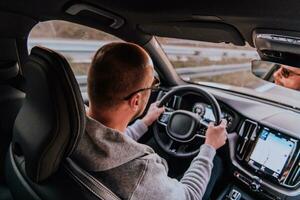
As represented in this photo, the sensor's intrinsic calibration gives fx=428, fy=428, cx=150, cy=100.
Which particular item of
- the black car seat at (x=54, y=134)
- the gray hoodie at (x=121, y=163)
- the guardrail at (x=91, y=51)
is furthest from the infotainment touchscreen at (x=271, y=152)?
the guardrail at (x=91, y=51)

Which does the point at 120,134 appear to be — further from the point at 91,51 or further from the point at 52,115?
the point at 91,51

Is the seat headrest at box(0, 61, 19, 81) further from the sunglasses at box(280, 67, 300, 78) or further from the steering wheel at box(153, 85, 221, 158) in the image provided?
the sunglasses at box(280, 67, 300, 78)

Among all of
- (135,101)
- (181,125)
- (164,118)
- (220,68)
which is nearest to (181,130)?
(181,125)

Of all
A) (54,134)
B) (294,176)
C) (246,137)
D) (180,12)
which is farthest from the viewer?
(246,137)

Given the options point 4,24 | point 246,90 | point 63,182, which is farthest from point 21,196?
point 246,90

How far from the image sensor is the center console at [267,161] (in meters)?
2.23

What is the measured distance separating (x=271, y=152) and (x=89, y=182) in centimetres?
123

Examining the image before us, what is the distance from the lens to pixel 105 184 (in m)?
1.51

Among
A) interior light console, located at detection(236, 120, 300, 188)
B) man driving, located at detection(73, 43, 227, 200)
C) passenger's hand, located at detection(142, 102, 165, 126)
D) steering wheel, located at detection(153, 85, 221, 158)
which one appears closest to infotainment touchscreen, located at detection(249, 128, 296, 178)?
interior light console, located at detection(236, 120, 300, 188)

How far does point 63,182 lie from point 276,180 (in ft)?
4.17

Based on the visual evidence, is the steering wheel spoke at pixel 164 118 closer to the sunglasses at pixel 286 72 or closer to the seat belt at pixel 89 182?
the sunglasses at pixel 286 72

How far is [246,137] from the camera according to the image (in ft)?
8.32

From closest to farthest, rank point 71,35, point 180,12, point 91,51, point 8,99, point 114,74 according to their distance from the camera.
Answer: point 114,74, point 180,12, point 8,99, point 71,35, point 91,51

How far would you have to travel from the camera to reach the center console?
2234 mm
